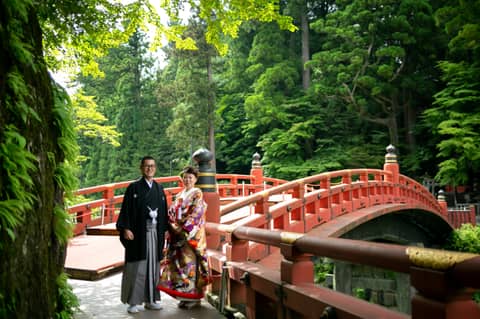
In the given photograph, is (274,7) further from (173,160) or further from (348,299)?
(173,160)

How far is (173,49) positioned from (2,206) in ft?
85.6

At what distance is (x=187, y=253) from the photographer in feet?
15.7

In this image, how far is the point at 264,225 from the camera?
7.05 m

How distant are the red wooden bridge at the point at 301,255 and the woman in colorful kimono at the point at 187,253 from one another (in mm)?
304

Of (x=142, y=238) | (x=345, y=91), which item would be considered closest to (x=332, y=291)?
(x=142, y=238)

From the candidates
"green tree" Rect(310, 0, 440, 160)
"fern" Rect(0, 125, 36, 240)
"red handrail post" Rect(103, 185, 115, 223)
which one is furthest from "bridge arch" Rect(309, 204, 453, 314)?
"green tree" Rect(310, 0, 440, 160)

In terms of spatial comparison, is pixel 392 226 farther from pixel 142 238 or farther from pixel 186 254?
Answer: pixel 142 238

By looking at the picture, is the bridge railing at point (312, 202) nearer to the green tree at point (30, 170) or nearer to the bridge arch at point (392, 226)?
the bridge arch at point (392, 226)

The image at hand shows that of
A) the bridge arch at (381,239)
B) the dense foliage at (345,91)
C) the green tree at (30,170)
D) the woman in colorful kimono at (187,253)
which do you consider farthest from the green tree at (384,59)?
the green tree at (30,170)

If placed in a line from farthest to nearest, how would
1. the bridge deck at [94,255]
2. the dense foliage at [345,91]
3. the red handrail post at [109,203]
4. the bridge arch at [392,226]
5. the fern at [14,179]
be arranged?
the dense foliage at [345,91], the red handrail post at [109,203], the bridge arch at [392,226], the bridge deck at [94,255], the fern at [14,179]

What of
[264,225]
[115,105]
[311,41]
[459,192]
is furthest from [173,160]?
[264,225]

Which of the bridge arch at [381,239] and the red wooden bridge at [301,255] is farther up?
the red wooden bridge at [301,255]

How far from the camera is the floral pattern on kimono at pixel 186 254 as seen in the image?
471 centimetres

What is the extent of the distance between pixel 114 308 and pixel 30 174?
2657 mm
